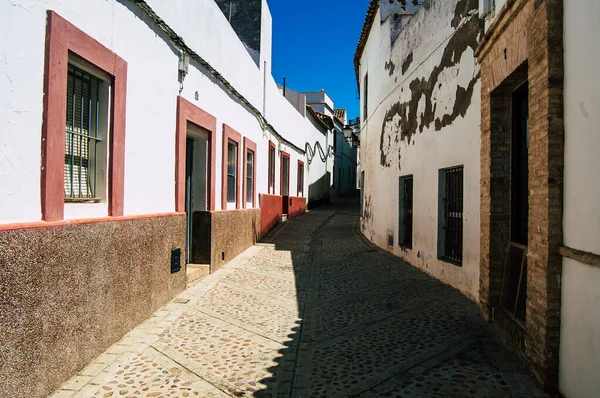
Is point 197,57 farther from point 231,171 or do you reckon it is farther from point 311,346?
point 311,346

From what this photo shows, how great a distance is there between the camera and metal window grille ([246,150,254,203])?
10720 millimetres

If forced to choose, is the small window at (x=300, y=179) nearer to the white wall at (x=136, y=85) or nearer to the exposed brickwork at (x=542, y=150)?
the white wall at (x=136, y=85)

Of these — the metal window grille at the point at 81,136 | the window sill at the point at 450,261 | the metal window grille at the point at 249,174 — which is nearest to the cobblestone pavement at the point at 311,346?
the window sill at the point at 450,261

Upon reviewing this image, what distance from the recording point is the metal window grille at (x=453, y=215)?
6.43 m

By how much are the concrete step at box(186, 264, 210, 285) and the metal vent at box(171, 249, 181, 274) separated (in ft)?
2.32

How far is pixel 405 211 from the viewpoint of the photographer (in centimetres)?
926

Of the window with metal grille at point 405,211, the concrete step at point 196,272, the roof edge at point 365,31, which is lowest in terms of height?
the concrete step at point 196,272

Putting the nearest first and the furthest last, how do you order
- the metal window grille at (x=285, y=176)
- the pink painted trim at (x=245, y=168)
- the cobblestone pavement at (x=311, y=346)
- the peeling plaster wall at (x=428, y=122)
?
1. the cobblestone pavement at (x=311, y=346)
2. the peeling plaster wall at (x=428, y=122)
3. the pink painted trim at (x=245, y=168)
4. the metal window grille at (x=285, y=176)

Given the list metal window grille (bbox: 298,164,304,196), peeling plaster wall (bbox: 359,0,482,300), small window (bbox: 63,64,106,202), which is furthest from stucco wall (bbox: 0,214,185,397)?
metal window grille (bbox: 298,164,304,196)

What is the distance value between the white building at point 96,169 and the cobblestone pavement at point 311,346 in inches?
15.4

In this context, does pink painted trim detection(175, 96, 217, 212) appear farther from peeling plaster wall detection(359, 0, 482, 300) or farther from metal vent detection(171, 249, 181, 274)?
peeling plaster wall detection(359, 0, 482, 300)

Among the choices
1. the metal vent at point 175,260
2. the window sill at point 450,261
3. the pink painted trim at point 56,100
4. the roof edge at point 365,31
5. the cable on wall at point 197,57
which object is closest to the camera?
the pink painted trim at point 56,100

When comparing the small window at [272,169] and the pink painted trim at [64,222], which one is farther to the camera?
the small window at [272,169]

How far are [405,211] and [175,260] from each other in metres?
5.06
